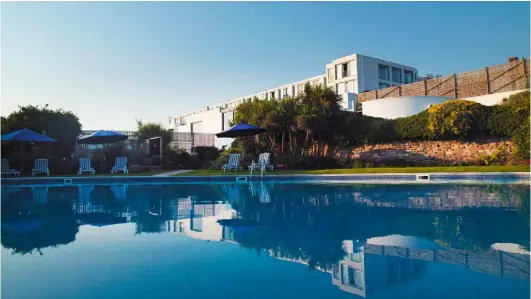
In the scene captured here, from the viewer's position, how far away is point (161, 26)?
12945 millimetres

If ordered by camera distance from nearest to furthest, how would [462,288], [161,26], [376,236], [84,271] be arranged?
[462,288]
[84,271]
[376,236]
[161,26]

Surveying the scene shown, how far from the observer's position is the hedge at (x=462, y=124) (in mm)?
13420

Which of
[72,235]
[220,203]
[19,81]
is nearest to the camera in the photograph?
[72,235]

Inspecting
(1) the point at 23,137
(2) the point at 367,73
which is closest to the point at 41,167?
(1) the point at 23,137

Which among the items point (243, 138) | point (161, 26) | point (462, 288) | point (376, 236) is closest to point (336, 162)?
point (243, 138)

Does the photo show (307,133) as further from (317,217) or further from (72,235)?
(72,235)

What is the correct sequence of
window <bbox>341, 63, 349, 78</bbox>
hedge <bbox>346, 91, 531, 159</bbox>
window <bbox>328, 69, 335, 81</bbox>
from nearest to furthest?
hedge <bbox>346, 91, 531, 159</bbox>, window <bbox>341, 63, 349, 78</bbox>, window <bbox>328, 69, 335, 81</bbox>

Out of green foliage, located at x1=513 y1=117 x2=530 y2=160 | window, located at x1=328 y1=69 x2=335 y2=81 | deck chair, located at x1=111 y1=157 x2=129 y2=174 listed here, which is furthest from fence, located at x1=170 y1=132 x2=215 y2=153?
window, located at x1=328 y1=69 x2=335 y2=81

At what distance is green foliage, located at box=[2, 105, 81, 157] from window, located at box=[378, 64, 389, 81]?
32.5 metres

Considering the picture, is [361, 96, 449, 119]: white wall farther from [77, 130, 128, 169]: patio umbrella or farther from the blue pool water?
[77, 130, 128, 169]: patio umbrella

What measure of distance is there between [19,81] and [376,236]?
12.9 meters

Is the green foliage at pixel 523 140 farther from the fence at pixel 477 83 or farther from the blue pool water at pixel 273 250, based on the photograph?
the fence at pixel 477 83

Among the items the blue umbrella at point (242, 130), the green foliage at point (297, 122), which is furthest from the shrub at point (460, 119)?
the blue umbrella at point (242, 130)

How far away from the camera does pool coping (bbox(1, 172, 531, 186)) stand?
11312mm
